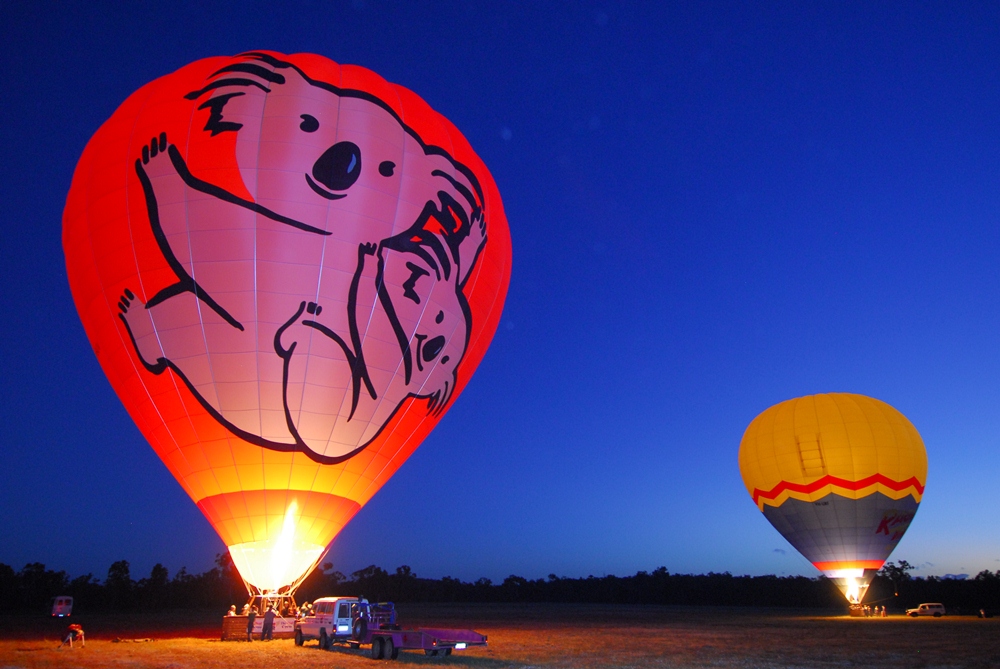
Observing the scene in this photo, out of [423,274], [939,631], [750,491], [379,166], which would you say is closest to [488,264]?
[423,274]

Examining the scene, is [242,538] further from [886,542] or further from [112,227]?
[886,542]

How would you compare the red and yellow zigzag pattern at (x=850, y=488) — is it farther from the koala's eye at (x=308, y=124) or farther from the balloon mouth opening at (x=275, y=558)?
the koala's eye at (x=308, y=124)

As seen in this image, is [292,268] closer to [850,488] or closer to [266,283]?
[266,283]

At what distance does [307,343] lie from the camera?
12766mm

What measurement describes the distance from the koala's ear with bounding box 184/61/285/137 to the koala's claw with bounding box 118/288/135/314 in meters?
3.21

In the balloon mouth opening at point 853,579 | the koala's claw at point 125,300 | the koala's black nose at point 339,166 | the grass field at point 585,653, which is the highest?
the koala's black nose at point 339,166

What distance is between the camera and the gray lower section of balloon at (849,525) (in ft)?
86.6

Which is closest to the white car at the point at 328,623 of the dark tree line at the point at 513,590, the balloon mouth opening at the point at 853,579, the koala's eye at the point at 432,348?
the koala's eye at the point at 432,348

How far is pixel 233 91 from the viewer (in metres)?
13.4

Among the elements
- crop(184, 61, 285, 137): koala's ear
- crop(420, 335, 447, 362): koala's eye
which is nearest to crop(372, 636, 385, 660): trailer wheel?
crop(420, 335, 447, 362): koala's eye

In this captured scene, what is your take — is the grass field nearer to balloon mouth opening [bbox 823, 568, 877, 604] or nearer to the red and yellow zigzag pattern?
the red and yellow zigzag pattern

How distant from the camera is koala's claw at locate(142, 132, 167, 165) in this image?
42.9 feet

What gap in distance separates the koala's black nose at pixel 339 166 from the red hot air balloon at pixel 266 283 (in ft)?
0.08

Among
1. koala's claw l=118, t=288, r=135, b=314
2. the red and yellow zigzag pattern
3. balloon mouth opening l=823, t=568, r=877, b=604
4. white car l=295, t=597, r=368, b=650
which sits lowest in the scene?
white car l=295, t=597, r=368, b=650
